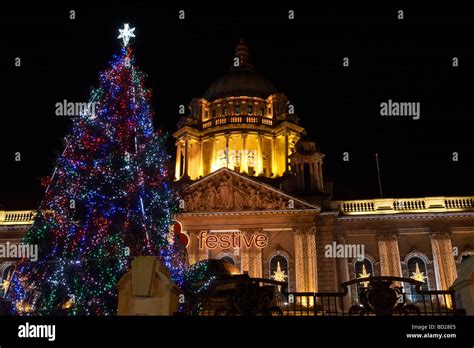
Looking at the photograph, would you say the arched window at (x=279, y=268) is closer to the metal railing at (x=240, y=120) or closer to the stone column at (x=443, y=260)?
the stone column at (x=443, y=260)

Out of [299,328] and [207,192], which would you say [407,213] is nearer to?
[207,192]

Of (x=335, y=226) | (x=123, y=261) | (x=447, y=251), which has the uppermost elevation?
(x=335, y=226)

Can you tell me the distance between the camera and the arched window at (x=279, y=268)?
35969 mm

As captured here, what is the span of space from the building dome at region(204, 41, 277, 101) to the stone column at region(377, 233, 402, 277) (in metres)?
24.7

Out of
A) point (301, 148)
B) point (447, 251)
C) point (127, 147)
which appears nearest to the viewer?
point (127, 147)

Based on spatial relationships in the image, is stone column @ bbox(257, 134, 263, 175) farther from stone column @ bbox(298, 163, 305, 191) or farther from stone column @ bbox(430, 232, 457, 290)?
stone column @ bbox(430, 232, 457, 290)

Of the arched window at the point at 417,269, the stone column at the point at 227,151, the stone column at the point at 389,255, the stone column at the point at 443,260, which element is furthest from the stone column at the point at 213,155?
the stone column at the point at 443,260

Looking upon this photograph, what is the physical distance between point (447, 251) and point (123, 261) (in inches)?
1132

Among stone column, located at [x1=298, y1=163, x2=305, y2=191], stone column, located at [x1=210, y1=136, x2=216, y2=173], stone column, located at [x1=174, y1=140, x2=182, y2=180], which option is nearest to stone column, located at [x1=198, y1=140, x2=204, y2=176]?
stone column, located at [x1=210, y1=136, x2=216, y2=173]

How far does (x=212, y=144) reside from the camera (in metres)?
51.3

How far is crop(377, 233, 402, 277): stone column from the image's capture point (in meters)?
36.2

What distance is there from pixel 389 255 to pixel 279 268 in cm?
885

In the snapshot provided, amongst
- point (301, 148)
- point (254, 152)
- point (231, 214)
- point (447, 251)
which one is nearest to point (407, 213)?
point (447, 251)

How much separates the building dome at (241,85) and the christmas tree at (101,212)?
36.6m
